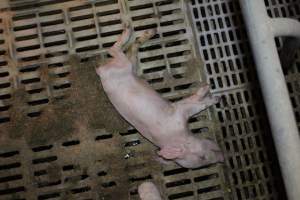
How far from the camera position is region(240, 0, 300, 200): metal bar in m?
0.97

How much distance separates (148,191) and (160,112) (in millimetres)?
325

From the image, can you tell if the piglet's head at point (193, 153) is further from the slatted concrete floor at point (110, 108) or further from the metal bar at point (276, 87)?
the metal bar at point (276, 87)

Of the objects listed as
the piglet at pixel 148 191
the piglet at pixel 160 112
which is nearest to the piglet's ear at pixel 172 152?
the piglet at pixel 160 112

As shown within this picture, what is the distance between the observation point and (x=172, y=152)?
162 cm

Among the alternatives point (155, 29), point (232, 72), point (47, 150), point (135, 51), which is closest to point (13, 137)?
point (47, 150)

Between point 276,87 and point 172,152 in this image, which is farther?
point 172,152

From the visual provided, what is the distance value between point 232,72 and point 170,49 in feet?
0.98

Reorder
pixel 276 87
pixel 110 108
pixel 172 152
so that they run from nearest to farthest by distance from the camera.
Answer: pixel 276 87 → pixel 172 152 → pixel 110 108

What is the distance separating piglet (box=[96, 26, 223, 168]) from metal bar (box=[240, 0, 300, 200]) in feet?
2.13

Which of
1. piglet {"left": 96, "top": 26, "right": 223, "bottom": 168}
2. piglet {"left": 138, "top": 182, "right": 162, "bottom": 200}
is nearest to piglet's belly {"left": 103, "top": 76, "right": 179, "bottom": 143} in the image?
piglet {"left": 96, "top": 26, "right": 223, "bottom": 168}

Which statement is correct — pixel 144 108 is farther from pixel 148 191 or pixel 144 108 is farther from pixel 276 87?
pixel 276 87

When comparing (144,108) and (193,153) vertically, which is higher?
(144,108)

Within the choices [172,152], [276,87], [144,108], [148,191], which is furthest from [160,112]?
[276,87]

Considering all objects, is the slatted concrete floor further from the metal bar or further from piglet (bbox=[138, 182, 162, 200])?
the metal bar
